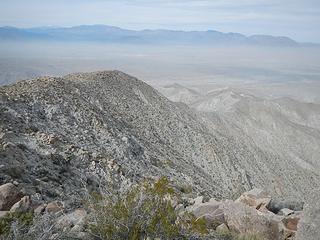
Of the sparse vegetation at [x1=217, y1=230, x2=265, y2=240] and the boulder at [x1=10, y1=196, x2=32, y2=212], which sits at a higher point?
the boulder at [x1=10, y1=196, x2=32, y2=212]

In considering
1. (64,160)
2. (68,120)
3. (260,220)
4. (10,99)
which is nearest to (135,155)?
(68,120)

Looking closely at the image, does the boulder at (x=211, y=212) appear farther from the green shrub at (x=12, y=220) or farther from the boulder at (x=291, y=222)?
the green shrub at (x=12, y=220)

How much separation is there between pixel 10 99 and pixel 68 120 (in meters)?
2.87

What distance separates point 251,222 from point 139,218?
3.06 m

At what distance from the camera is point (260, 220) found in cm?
940

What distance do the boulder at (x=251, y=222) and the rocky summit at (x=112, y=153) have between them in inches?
0.9

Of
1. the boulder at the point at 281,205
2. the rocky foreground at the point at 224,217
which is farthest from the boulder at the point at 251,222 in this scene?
the boulder at the point at 281,205

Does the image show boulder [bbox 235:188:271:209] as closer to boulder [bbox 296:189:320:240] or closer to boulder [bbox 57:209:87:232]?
boulder [bbox 296:189:320:240]

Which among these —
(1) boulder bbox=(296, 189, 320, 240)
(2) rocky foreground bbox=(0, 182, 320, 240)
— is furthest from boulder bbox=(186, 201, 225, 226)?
(1) boulder bbox=(296, 189, 320, 240)

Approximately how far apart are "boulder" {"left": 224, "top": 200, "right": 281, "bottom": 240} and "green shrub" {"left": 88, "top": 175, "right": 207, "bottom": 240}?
7.07ft

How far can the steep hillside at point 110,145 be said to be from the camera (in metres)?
12.3

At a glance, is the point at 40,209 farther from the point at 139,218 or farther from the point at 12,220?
the point at 139,218

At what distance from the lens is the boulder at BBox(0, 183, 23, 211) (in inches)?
324

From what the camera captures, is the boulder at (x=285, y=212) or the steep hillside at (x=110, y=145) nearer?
the boulder at (x=285, y=212)
